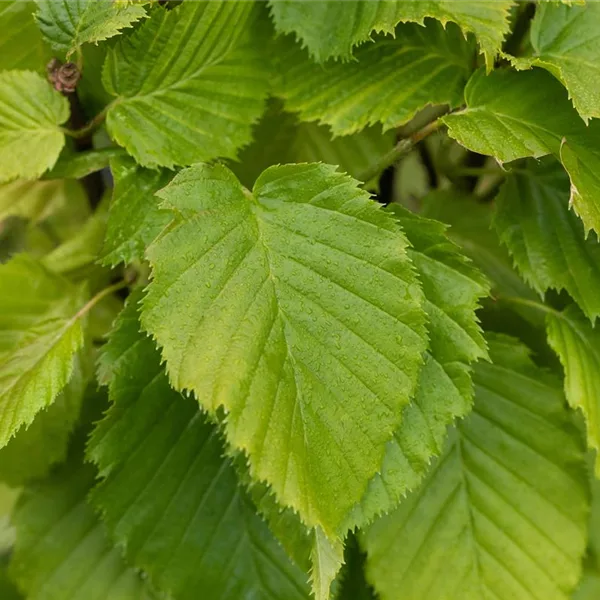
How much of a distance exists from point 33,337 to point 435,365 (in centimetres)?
26

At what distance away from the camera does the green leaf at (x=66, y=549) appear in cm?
48

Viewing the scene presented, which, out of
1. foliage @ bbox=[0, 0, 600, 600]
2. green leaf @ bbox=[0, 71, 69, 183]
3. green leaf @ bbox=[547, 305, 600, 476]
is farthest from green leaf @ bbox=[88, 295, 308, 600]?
green leaf @ bbox=[547, 305, 600, 476]

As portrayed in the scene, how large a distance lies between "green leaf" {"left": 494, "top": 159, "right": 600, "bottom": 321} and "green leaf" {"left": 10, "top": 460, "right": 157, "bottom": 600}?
0.35 meters

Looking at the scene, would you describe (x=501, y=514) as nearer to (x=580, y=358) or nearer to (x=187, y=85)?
(x=580, y=358)

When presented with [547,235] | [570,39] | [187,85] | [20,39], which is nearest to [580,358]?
[547,235]

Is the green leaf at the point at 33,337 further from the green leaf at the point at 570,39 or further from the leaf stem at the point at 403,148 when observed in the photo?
the green leaf at the point at 570,39

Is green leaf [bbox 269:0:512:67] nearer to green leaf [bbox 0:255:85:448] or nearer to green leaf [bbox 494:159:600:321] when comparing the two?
green leaf [bbox 494:159:600:321]

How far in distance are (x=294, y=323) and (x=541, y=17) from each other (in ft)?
0.91

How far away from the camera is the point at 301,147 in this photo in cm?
53

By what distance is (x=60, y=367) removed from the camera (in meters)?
0.38

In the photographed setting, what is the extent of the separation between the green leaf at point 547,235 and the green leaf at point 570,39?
0.26 feet

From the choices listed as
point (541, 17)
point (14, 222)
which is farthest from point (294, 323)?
point (14, 222)

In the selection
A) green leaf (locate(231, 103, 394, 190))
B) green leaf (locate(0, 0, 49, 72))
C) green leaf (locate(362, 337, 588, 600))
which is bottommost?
green leaf (locate(362, 337, 588, 600))

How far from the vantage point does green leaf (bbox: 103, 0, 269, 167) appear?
1.31 ft
